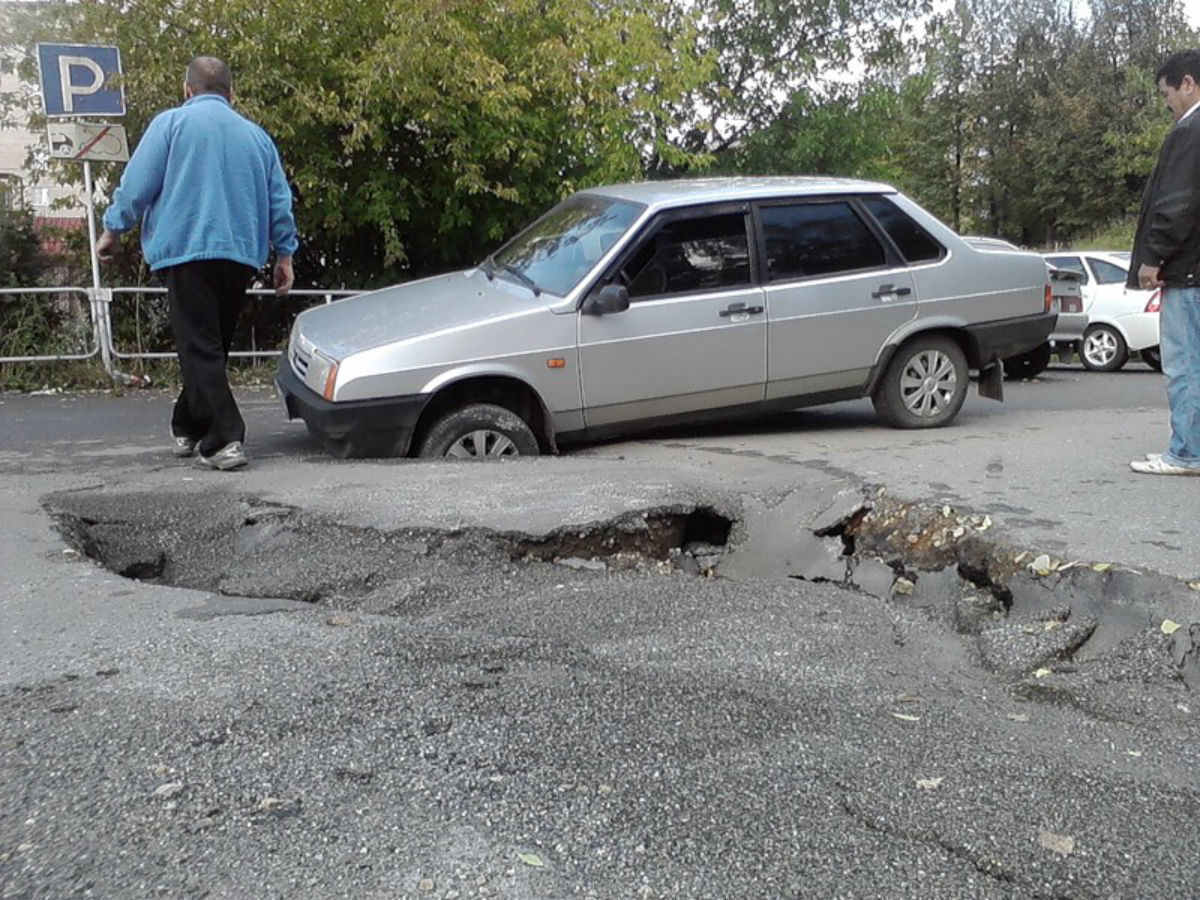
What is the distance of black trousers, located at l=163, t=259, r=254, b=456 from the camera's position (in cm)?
567

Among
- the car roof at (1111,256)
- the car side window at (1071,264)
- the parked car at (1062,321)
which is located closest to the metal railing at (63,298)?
the parked car at (1062,321)

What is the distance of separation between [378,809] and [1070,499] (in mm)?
3915

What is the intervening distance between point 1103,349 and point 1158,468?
32.7 feet

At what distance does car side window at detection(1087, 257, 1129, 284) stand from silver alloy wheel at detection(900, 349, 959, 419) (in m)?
8.97

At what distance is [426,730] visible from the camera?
9.38 feet

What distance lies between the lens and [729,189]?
708 centimetres

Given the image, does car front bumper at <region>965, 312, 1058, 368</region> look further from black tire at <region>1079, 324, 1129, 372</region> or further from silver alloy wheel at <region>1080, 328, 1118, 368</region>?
silver alloy wheel at <region>1080, 328, 1118, 368</region>

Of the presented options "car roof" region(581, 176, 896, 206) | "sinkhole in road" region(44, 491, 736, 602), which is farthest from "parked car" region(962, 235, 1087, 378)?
"sinkhole in road" region(44, 491, 736, 602)

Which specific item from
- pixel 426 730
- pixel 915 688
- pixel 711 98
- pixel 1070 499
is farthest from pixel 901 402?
pixel 711 98

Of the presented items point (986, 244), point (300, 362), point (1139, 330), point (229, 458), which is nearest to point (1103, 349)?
point (1139, 330)

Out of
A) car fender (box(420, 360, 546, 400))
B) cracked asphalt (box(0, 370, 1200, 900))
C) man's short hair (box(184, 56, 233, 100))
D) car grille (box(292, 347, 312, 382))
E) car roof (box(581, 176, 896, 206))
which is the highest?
man's short hair (box(184, 56, 233, 100))

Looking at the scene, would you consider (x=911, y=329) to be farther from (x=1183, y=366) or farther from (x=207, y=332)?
(x=207, y=332)

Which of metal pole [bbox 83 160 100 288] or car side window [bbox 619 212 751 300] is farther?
metal pole [bbox 83 160 100 288]

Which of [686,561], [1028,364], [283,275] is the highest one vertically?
[283,275]
